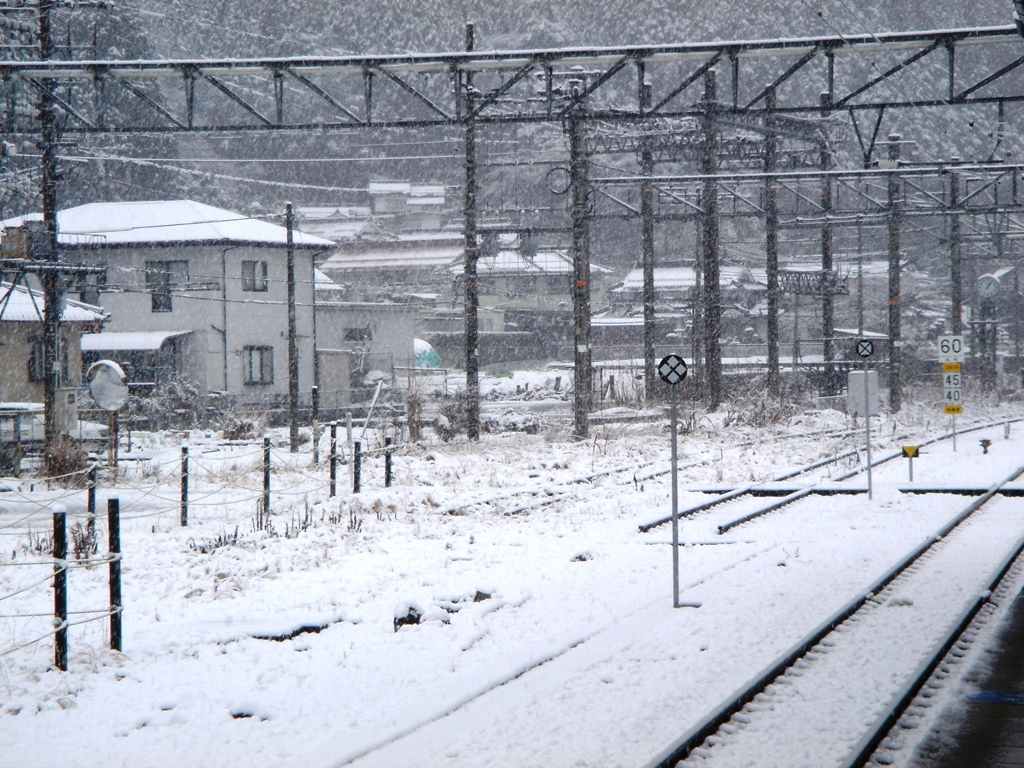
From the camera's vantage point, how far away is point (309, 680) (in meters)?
7.78

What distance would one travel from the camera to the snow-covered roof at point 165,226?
41.8 m

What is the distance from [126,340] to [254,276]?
17.3 feet

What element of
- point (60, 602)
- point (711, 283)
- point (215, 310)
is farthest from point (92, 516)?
point (215, 310)

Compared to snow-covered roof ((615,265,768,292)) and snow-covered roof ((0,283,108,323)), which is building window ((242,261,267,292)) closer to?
snow-covered roof ((0,283,108,323))

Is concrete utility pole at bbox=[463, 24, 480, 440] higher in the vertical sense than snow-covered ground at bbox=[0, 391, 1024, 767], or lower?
higher

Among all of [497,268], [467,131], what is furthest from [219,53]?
[467,131]

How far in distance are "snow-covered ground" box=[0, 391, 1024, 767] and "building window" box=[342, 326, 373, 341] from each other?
33577 mm

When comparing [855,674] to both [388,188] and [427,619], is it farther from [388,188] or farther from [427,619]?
[388,188]

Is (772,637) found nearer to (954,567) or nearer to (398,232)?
(954,567)

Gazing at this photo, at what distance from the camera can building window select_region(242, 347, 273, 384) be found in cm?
4297

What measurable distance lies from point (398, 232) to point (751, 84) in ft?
95.1

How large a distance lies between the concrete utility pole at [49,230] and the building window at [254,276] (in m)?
21.4


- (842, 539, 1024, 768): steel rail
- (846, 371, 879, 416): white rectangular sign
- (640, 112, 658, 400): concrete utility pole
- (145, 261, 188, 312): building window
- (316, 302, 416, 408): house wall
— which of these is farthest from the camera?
(316, 302, 416, 408): house wall

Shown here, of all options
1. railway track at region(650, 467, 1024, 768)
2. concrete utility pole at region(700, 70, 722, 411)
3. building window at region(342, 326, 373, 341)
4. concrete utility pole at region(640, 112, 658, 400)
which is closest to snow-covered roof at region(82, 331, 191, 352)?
building window at region(342, 326, 373, 341)
